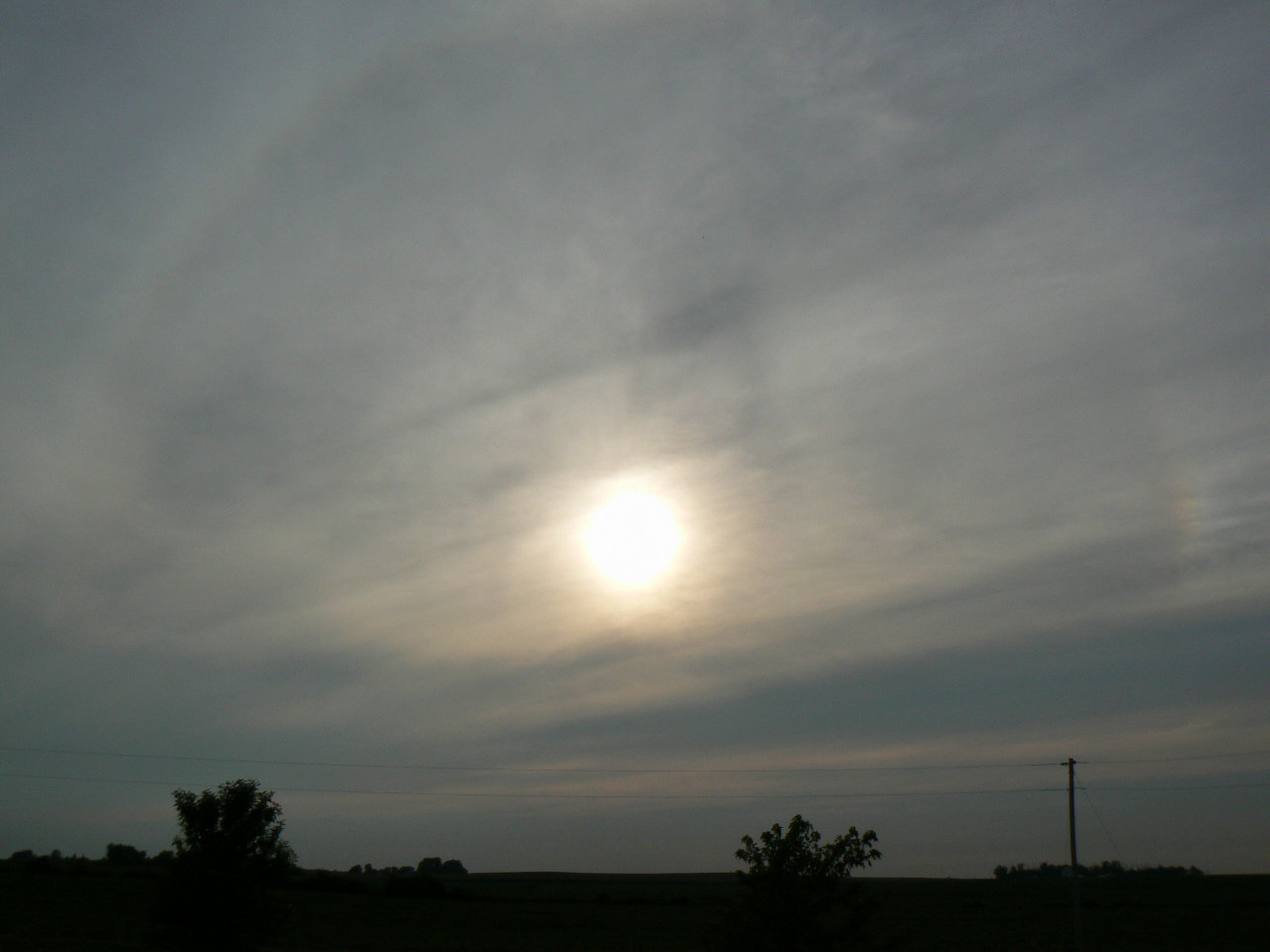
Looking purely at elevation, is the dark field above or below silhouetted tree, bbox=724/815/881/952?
below

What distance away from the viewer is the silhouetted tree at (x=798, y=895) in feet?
79.5

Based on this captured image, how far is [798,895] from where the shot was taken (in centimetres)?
2450

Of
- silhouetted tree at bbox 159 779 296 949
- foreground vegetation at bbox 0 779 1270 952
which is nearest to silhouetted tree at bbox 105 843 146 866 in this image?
foreground vegetation at bbox 0 779 1270 952

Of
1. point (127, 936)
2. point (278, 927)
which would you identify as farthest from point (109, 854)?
point (278, 927)

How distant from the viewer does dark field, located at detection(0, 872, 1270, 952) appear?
68188mm

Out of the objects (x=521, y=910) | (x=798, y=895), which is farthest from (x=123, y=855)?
(x=798, y=895)

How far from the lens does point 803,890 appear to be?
80.8ft

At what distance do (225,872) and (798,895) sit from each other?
76.9ft

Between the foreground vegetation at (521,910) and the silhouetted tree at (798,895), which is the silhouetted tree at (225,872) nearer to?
the foreground vegetation at (521,910)

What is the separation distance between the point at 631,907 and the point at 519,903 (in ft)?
43.4

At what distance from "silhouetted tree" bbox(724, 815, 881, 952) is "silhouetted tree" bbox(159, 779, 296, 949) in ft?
69.2

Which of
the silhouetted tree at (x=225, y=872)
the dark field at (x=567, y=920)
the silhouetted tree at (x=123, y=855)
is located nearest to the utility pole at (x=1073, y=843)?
the dark field at (x=567, y=920)

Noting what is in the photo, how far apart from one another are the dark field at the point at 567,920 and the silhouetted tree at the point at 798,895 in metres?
28.4

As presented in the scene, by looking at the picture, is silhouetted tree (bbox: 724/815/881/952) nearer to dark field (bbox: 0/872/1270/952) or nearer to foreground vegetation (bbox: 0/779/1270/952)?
foreground vegetation (bbox: 0/779/1270/952)
